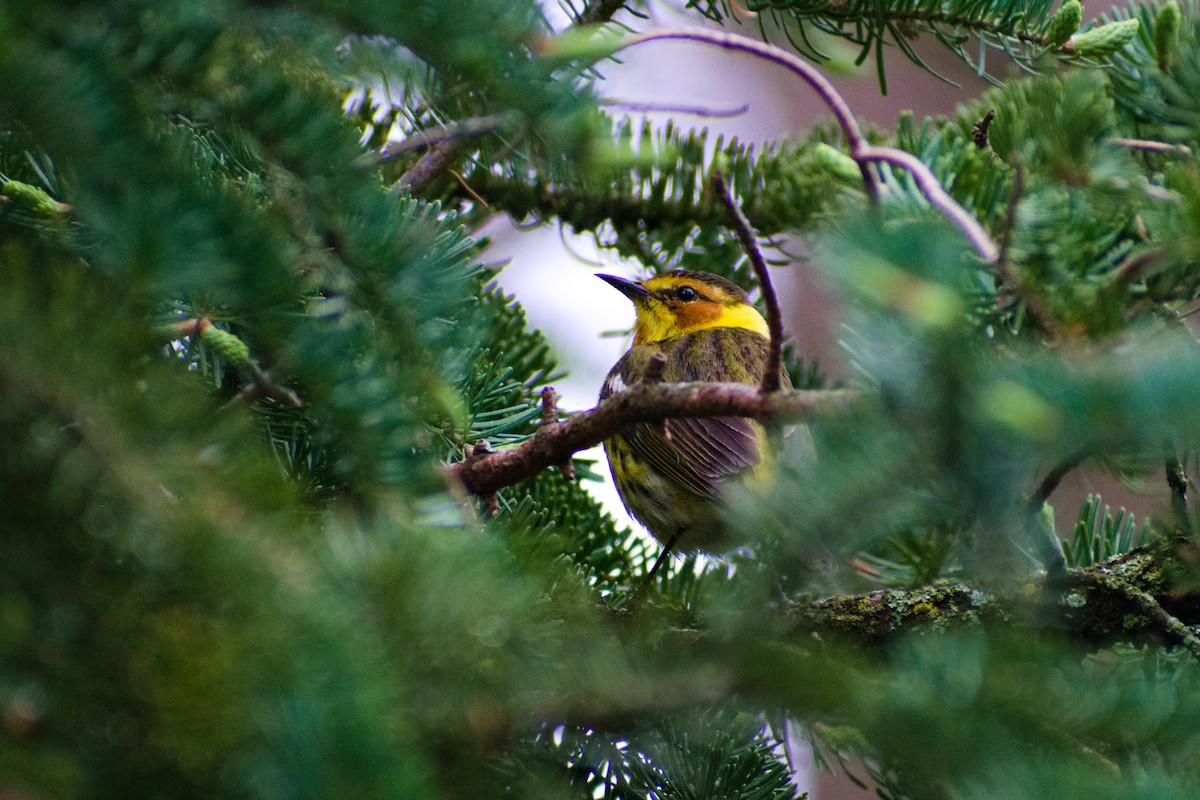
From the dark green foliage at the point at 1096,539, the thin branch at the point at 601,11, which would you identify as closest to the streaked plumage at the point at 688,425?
the dark green foliage at the point at 1096,539

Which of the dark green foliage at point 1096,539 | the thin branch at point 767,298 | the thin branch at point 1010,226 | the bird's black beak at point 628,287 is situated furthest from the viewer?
the bird's black beak at point 628,287

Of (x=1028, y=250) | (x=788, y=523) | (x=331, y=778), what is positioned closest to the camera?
(x=331, y=778)

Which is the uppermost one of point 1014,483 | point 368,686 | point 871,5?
point 871,5

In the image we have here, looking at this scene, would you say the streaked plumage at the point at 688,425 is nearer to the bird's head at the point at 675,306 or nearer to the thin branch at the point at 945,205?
the bird's head at the point at 675,306

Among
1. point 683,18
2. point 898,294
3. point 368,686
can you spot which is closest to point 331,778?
point 368,686

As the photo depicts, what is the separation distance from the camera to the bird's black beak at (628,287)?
3785 mm

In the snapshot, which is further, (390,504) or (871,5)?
(871,5)

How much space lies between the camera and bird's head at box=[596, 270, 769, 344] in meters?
3.87

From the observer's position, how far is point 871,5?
1.96 m

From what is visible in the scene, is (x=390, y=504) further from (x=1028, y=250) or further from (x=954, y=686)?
(x=1028, y=250)

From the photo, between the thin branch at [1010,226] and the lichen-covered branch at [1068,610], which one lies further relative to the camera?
the lichen-covered branch at [1068,610]

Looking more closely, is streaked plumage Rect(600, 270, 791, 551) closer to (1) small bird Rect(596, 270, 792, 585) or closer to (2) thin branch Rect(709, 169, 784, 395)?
(1) small bird Rect(596, 270, 792, 585)

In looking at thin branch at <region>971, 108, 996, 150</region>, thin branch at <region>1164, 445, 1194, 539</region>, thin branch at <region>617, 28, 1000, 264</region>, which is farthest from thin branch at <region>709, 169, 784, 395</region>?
thin branch at <region>1164, 445, 1194, 539</region>

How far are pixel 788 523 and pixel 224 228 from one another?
516 millimetres
